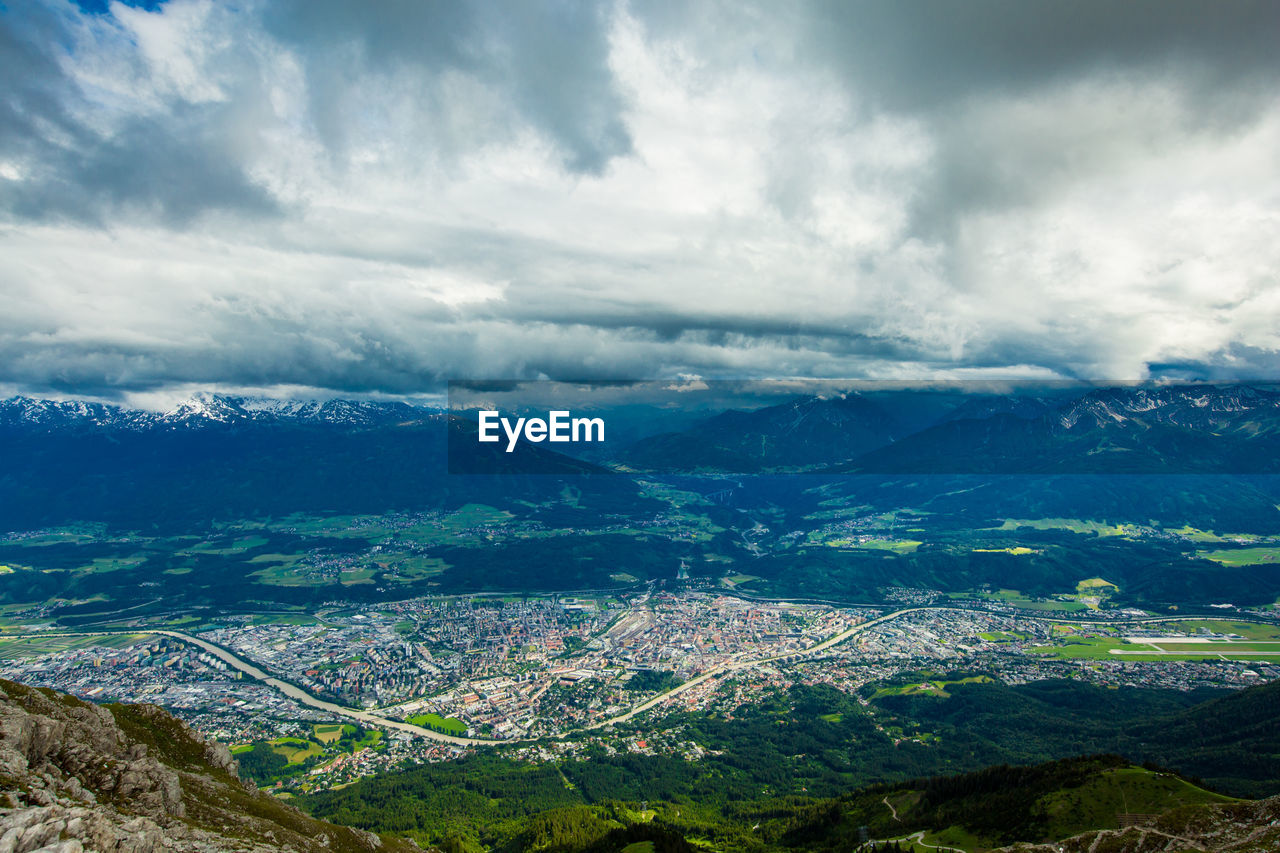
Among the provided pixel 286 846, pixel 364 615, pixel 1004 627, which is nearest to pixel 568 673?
pixel 364 615

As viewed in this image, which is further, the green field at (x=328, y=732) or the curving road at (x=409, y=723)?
the curving road at (x=409, y=723)

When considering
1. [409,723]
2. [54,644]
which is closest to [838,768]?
[409,723]

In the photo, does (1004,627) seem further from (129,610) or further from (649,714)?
(129,610)

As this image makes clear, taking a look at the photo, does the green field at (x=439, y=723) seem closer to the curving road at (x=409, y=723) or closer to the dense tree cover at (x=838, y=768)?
the curving road at (x=409, y=723)

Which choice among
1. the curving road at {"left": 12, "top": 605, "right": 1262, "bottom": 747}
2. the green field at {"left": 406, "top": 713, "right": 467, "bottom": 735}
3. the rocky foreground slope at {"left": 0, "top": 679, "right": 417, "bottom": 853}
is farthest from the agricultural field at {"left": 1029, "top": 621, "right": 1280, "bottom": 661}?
the rocky foreground slope at {"left": 0, "top": 679, "right": 417, "bottom": 853}

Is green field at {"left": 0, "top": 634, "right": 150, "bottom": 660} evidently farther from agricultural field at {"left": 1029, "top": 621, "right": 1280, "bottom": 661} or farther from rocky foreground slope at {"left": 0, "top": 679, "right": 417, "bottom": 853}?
agricultural field at {"left": 1029, "top": 621, "right": 1280, "bottom": 661}

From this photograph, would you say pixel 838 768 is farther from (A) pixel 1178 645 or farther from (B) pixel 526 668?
(A) pixel 1178 645

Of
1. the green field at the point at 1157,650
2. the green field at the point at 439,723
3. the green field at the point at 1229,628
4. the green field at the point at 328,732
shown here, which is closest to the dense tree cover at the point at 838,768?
the green field at the point at 439,723

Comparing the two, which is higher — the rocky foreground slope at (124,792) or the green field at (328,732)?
the rocky foreground slope at (124,792)

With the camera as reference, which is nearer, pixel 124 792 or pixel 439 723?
pixel 124 792
